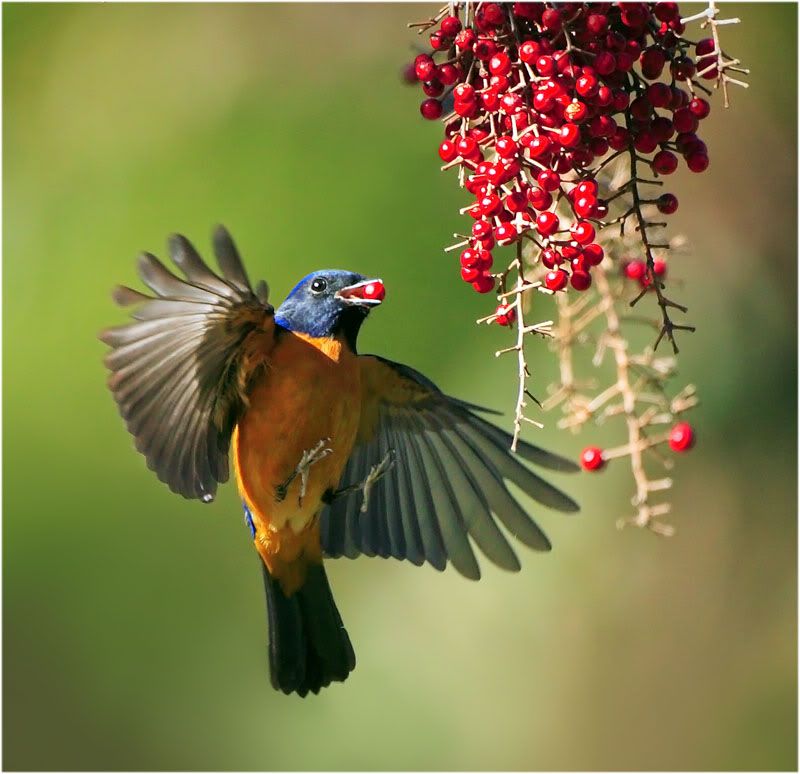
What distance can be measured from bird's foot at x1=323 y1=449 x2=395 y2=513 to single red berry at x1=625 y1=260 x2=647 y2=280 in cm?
90

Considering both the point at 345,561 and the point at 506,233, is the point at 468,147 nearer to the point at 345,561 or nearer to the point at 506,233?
the point at 506,233

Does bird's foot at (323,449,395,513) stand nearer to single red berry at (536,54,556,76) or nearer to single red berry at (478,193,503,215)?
single red berry at (478,193,503,215)

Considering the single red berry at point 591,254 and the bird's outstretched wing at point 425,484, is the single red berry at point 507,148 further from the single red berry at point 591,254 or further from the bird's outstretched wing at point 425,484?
the bird's outstretched wing at point 425,484

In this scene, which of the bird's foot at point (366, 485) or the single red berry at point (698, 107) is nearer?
the single red berry at point (698, 107)

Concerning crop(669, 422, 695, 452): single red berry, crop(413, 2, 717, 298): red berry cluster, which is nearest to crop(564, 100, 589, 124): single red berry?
crop(413, 2, 717, 298): red berry cluster

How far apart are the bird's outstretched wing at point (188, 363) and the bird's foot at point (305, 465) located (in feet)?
0.69

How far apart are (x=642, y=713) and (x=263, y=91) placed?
11.0ft

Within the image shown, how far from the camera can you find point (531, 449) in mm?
3443

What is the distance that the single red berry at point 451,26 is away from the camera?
2.18 meters

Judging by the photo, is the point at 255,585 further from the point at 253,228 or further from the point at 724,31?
the point at 724,31

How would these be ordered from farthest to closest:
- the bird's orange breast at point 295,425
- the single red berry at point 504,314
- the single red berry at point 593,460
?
the bird's orange breast at point 295,425 < the single red berry at point 593,460 < the single red berry at point 504,314

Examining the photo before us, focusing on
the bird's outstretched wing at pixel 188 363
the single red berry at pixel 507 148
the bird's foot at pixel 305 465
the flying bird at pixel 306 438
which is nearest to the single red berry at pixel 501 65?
the single red berry at pixel 507 148

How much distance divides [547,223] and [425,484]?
1.87m

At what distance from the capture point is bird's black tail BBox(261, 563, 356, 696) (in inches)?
146
